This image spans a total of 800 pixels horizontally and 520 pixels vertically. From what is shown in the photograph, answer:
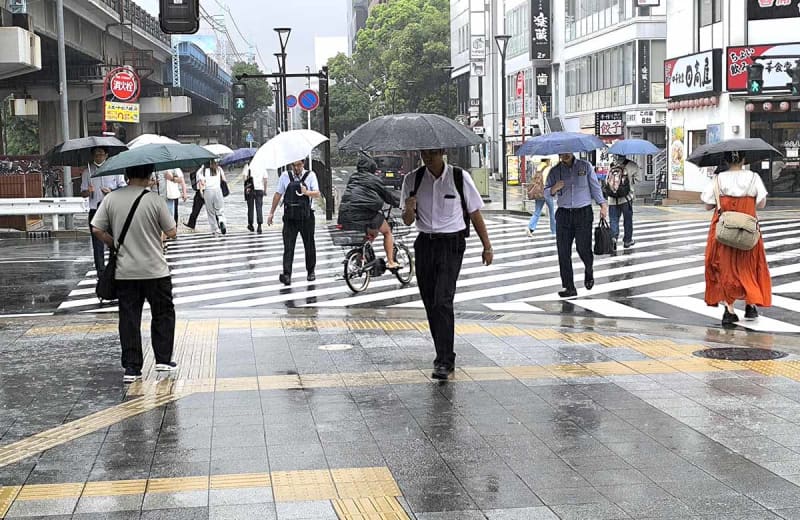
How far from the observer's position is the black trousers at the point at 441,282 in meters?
8.57

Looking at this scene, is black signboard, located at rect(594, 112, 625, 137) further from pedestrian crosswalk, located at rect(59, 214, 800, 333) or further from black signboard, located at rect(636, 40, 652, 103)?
pedestrian crosswalk, located at rect(59, 214, 800, 333)

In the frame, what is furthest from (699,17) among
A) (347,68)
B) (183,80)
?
(347,68)

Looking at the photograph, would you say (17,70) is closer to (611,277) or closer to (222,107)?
(611,277)

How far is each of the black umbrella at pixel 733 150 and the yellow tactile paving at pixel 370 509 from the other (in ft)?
21.8

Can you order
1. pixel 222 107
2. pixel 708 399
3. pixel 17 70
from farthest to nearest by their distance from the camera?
pixel 222 107, pixel 17 70, pixel 708 399

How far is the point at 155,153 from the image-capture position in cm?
896

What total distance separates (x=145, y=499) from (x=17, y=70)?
2549cm

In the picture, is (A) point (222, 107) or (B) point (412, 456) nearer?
(B) point (412, 456)

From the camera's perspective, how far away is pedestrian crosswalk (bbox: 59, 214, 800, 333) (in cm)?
1310

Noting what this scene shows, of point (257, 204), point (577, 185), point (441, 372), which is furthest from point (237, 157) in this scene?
point (441, 372)

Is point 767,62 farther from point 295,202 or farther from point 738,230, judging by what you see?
point 738,230

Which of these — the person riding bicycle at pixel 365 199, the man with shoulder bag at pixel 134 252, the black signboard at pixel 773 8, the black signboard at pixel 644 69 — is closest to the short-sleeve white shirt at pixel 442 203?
the man with shoulder bag at pixel 134 252

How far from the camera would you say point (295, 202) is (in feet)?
49.4

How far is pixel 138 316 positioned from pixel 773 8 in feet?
99.0
